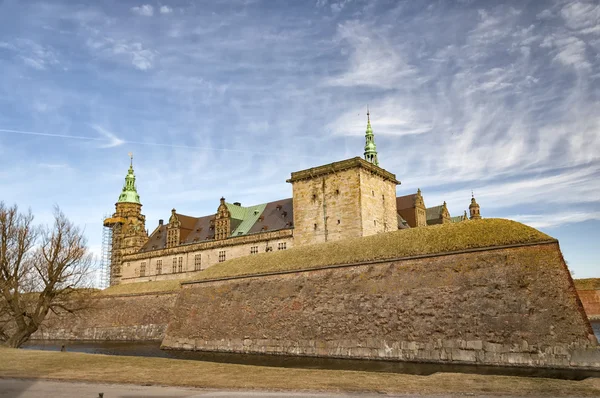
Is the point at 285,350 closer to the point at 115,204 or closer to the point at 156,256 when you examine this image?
the point at 156,256

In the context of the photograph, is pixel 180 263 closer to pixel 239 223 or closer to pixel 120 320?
pixel 239 223

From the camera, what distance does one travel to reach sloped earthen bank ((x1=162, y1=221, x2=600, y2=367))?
2266 centimetres

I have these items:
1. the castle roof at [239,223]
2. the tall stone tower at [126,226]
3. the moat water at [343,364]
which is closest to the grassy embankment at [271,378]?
the moat water at [343,364]

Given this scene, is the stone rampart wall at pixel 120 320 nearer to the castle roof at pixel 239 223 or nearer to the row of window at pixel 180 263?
the row of window at pixel 180 263

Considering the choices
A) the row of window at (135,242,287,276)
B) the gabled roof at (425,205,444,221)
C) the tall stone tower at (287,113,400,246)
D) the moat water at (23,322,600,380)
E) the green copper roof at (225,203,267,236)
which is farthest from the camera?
the gabled roof at (425,205,444,221)

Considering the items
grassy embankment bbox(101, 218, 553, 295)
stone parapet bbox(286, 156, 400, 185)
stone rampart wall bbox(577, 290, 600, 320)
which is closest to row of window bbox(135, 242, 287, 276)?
stone parapet bbox(286, 156, 400, 185)

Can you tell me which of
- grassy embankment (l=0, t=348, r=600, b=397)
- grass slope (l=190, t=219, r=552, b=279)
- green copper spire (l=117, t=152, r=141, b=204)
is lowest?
grassy embankment (l=0, t=348, r=600, b=397)

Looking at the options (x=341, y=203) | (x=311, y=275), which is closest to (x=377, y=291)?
(x=311, y=275)

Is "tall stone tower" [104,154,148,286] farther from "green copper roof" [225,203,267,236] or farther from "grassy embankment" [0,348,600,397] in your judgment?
"grassy embankment" [0,348,600,397]

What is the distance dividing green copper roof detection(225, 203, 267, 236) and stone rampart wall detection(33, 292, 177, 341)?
16.4 m

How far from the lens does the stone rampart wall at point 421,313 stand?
891 inches

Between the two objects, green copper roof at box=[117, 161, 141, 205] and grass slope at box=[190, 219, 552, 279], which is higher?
green copper roof at box=[117, 161, 141, 205]

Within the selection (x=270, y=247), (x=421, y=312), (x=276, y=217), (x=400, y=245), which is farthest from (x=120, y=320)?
(x=421, y=312)

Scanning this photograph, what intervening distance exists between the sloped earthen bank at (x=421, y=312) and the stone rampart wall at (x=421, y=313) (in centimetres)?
5
